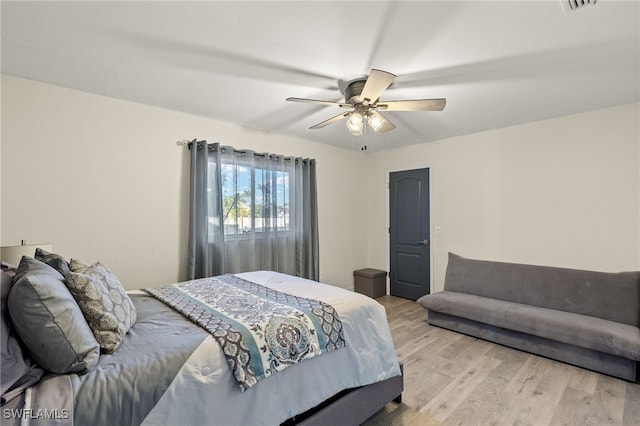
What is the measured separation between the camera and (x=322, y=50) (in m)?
2.03

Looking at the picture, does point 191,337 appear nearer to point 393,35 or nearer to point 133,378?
point 133,378

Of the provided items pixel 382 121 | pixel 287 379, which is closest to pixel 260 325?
pixel 287 379

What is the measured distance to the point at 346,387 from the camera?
173 centimetres

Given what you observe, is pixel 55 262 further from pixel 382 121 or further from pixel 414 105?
pixel 414 105

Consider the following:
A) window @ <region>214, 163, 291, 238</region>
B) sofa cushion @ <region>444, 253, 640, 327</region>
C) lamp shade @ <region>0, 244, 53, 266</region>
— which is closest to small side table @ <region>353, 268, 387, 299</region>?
sofa cushion @ <region>444, 253, 640, 327</region>

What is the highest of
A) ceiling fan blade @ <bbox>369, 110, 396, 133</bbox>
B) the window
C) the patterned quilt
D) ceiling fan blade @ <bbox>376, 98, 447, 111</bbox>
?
ceiling fan blade @ <bbox>376, 98, 447, 111</bbox>

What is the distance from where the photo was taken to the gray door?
15.0 feet

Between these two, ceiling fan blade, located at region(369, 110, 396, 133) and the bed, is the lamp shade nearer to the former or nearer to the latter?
the bed

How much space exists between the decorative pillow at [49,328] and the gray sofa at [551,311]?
10.8 ft

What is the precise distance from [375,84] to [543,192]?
111 inches

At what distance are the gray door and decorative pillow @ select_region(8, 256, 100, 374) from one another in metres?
4.20

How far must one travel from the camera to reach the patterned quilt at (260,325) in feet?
4.60

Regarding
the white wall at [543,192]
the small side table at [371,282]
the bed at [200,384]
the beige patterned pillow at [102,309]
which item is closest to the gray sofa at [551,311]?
the white wall at [543,192]

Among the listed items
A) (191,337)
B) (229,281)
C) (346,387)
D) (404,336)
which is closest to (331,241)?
(404,336)
